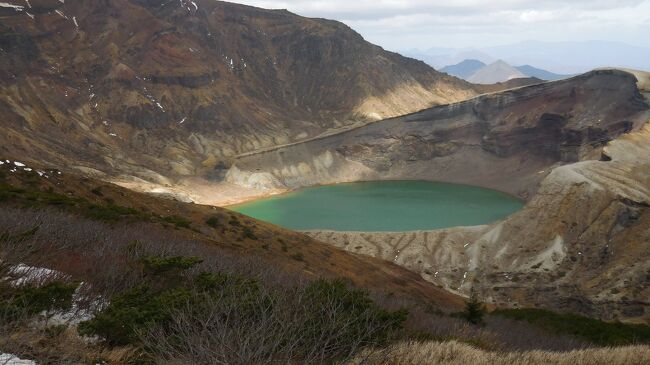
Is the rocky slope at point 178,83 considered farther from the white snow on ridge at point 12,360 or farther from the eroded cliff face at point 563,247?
the white snow on ridge at point 12,360

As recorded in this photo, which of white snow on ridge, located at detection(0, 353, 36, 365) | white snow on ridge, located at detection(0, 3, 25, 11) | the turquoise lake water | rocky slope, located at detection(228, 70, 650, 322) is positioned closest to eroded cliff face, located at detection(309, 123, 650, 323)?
rocky slope, located at detection(228, 70, 650, 322)

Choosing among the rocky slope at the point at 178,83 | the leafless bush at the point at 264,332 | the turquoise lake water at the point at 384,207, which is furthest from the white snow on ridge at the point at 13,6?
the leafless bush at the point at 264,332

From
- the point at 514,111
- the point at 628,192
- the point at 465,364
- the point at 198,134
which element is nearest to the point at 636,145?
the point at 628,192

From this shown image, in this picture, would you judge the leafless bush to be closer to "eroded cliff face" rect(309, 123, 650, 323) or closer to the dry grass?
the dry grass

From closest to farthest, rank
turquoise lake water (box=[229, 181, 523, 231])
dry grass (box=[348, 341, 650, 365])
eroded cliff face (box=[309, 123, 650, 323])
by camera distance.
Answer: dry grass (box=[348, 341, 650, 365]), eroded cliff face (box=[309, 123, 650, 323]), turquoise lake water (box=[229, 181, 523, 231])

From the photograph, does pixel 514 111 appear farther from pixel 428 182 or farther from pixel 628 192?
pixel 628 192

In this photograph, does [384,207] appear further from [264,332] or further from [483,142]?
[264,332]
